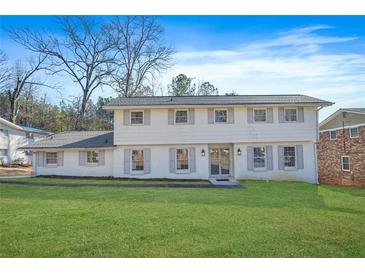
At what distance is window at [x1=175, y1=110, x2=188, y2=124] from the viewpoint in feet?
43.5

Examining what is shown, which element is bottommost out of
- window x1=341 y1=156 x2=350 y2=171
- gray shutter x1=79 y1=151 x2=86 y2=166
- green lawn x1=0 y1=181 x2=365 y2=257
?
green lawn x1=0 y1=181 x2=365 y2=257

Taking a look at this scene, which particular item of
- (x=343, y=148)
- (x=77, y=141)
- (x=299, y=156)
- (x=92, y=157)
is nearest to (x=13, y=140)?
(x=77, y=141)

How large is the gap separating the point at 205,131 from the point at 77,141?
21.9ft

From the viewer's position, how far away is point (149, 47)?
677 inches

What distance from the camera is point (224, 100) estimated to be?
44.6 feet

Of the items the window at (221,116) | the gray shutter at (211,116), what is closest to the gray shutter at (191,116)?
the gray shutter at (211,116)

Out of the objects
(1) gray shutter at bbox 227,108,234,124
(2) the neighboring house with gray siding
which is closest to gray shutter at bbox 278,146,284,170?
(1) gray shutter at bbox 227,108,234,124

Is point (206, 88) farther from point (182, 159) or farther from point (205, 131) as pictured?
point (182, 159)

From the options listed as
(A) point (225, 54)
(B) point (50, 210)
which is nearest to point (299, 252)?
(B) point (50, 210)

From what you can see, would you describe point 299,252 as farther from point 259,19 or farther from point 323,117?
point 323,117

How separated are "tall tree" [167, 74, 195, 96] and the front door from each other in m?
7.18

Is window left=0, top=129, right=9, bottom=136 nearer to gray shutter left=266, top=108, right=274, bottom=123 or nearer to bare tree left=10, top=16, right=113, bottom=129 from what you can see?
bare tree left=10, top=16, right=113, bottom=129

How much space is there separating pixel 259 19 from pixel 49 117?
20428mm
